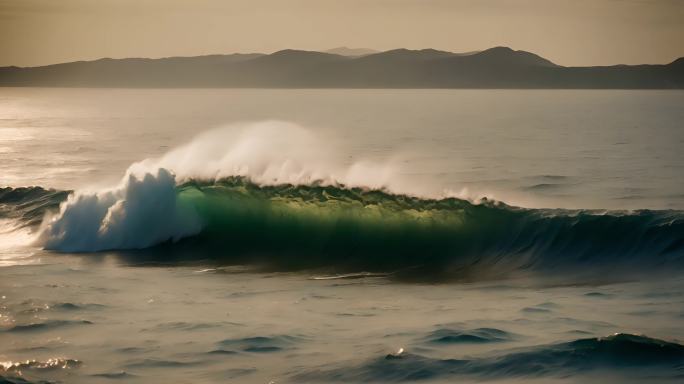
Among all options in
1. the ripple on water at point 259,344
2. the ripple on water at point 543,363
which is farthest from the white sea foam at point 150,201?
the ripple on water at point 543,363

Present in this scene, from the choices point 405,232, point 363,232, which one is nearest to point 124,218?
point 363,232

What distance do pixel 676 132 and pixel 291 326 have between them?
59.3m

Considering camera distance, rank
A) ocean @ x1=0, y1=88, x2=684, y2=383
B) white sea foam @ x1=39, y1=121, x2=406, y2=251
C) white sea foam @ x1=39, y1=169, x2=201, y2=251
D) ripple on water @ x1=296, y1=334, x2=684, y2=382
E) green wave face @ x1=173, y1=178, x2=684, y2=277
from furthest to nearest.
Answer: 1. white sea foam @ x1=39, y1=121, x2=406, y2=251
2. white sea foam @ x1=39, y1=169, x2=201, y2=251
3. green wave face @ x1=173, y1=178, x2=684, y2=277
4. ocean @ x1=0, y1=88, x2=684, y2=383
5. ripple on water @ x1=296, y1=334, x2=684, y2=382

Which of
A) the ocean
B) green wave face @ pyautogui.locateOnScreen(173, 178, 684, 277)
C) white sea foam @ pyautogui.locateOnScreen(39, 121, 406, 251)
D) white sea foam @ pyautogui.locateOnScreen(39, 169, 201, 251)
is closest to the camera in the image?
the ocean

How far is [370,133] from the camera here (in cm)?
7288

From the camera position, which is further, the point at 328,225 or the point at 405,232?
the point at 328,225

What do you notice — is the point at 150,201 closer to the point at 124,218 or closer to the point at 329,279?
the point at 124,218

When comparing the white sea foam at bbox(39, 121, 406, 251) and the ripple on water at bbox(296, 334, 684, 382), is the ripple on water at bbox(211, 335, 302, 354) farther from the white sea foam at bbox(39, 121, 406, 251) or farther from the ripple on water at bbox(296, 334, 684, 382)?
the white sea foam at bbox(39, 121, 406, 251)

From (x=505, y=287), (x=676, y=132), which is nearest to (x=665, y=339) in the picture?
(x=505, y=287)

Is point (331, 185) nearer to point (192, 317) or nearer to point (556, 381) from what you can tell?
point (192, 317)

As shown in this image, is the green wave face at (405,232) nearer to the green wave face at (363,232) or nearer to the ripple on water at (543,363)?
the green wave face at (363,232)

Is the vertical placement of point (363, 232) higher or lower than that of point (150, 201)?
lower

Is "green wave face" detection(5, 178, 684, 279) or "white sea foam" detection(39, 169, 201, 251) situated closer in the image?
"green wave face" detection(5, 178, 684, 279)

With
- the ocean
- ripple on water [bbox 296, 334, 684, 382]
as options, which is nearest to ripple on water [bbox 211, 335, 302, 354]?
the ocean
